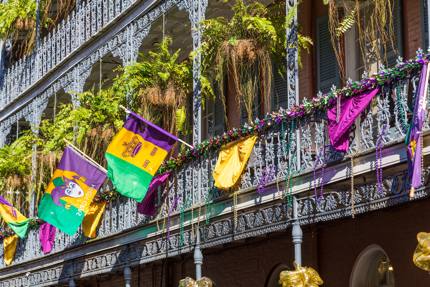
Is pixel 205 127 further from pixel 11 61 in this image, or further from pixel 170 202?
pixel 11 61

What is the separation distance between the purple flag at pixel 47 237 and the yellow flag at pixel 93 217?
2045mm

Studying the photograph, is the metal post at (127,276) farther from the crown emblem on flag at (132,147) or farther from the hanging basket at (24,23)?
the hanging basket at (24,23)

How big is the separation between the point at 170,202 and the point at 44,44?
8373 millimetres

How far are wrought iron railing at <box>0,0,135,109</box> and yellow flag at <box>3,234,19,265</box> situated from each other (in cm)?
339

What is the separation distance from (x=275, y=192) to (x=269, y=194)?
0.14m

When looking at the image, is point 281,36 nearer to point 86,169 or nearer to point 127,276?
point 86,169

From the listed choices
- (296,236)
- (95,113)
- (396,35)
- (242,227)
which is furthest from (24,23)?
(296,236)

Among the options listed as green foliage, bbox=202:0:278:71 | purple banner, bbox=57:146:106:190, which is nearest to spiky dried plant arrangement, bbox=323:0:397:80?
green foliage, bbox=202:0:278:71

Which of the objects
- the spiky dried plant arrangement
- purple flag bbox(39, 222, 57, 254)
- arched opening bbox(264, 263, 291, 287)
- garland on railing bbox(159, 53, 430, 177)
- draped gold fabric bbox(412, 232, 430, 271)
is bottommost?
draped gold fabric bbox(412, 232, 430, 271)

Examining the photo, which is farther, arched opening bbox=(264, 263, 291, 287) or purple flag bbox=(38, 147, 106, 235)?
purple flag bbox=(38, 147, 106, 235)

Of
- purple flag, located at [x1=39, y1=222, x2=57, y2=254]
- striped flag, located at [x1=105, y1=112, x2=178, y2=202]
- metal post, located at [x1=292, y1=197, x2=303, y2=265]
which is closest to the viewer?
metal post, located at [x1=292, y1=197, x2=303, y2=265]

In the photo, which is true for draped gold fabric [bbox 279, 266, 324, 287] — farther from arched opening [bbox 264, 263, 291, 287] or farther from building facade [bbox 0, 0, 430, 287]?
arched opening [bbox 264, 263, 291, 287]

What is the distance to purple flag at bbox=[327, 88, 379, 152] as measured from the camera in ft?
36.3

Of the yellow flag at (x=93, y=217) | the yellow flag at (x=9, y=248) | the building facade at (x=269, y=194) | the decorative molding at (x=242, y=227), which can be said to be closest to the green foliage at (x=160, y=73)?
the building facade at (x=269, y=194)
